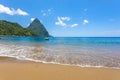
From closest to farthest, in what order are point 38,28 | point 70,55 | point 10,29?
1. point 70,55
2. point 10,29
3. point 38,28

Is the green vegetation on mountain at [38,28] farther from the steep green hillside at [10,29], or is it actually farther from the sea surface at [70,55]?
the sea surface at [70,55]

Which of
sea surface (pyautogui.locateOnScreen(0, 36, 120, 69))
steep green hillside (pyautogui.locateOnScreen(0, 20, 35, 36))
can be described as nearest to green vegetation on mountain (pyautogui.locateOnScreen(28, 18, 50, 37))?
steep green hillside (pyautogui.locateOnScreen(0, 20, 35, 36))

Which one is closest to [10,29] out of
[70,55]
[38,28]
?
[38,28]

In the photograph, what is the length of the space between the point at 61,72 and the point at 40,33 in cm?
18483

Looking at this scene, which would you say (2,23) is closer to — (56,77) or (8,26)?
(8,26)

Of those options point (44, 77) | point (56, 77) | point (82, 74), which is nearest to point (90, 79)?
point (82, 74)

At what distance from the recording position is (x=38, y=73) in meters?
6.48

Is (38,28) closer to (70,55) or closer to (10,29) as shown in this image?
(10,29)

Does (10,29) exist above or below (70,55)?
above

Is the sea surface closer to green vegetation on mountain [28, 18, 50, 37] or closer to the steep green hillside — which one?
the steep green hillside

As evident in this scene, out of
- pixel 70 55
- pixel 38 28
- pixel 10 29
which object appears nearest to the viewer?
pixel 70 55

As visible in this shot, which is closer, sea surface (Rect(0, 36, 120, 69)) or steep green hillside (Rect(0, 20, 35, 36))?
sea surface (Rect(0, 36, 120, 69))

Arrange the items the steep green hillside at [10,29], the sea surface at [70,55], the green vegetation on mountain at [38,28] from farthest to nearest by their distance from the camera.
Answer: the green vegetation on mountain at [38,28]
the steep green hillside at [10,29]
the sea surface at [70,55]

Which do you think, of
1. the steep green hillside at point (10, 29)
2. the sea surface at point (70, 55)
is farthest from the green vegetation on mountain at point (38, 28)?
the sea surface at point (70, 55)
